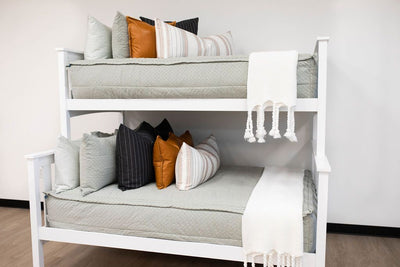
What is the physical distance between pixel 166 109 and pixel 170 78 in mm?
162

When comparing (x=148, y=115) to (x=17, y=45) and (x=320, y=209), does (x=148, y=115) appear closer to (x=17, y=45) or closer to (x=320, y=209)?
(x=17, y=45)

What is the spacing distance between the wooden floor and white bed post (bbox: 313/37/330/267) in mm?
637

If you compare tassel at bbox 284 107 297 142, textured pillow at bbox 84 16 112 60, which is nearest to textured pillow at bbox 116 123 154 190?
textured pillow at bbox 84 16 112 60

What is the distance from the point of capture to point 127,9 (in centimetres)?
281

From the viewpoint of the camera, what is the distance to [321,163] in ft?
5.49

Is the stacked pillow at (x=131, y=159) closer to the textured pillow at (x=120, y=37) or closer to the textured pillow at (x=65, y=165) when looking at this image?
the textured pillow at (x=65, y=165)

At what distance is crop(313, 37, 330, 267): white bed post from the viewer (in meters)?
1.58

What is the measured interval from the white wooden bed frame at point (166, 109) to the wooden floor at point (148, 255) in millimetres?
321

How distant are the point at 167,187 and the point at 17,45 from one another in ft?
6.52

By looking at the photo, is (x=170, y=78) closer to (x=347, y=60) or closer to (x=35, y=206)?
(x=35, y=206)

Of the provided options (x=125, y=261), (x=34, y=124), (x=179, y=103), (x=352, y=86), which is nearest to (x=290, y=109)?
(x=179, y=103)

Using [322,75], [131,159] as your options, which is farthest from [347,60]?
[131,159]

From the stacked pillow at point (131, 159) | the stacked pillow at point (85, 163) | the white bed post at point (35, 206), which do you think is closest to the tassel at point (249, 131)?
the stacked pillow at point (131, 159)

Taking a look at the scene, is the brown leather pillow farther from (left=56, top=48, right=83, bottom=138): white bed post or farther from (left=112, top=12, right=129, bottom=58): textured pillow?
(left=56, top=48, right=83, bottom=138): white bed post
